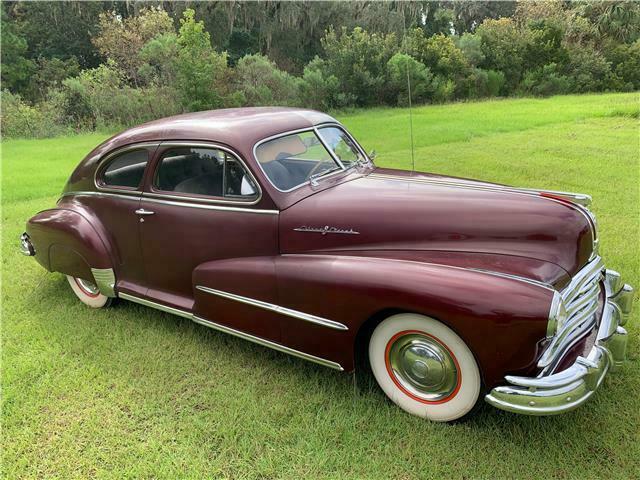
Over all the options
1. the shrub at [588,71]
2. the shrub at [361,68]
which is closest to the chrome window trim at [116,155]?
the shrub at [361,68]

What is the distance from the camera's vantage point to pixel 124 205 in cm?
369

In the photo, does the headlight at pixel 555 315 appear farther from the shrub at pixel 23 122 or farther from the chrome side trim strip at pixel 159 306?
the shrub at pixel 23 122

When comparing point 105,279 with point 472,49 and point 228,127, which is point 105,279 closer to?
point 228,127

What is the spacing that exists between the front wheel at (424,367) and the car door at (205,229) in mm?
735

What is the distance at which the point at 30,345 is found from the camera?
362 centimetres

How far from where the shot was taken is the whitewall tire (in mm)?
4122

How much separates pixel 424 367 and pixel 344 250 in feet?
2.71

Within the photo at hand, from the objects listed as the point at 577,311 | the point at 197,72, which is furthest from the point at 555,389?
the point at 197,72

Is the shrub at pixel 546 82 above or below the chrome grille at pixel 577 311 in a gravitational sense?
below

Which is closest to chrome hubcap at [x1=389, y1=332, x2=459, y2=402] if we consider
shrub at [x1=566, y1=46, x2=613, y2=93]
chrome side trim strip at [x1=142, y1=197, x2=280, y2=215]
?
chrome side trim strip at [x1=142, y1=197, x2=280, y2=215]

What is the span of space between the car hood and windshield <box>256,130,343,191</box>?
0.71 feet

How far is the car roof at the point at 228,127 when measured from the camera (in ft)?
10.6

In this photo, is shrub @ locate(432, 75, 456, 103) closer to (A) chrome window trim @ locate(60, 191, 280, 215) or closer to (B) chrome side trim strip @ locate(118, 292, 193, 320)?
(A) chrome window trim @ locate(60, 191, 280, 215)

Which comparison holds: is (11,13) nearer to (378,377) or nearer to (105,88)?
(105,88)
